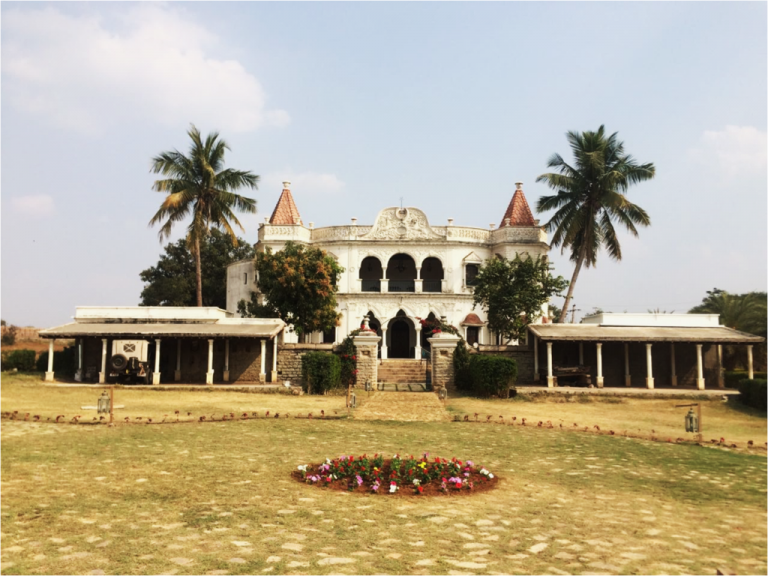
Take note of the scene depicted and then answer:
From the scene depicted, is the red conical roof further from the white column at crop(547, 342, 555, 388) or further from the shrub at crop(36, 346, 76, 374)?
the white column at crop(547, 342, 555, 388)

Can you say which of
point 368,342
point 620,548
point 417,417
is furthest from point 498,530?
point 368,342

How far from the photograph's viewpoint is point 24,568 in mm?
4238

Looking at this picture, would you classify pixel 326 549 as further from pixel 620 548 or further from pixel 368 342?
pixel 368 342

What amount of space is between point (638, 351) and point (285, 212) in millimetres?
21815

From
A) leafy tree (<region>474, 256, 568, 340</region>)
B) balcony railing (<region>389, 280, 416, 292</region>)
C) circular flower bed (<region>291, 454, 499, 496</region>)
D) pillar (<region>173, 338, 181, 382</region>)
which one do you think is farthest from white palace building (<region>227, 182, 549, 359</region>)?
circular flower bed (<region>291, 454, 499, 496</region>)

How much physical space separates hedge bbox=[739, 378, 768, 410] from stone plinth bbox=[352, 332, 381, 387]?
13.1m

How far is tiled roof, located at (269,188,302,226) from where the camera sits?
118 feet

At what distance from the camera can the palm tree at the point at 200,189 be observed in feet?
96.4

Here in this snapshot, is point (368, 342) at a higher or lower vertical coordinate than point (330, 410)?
higher

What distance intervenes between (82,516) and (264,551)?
7.03ft

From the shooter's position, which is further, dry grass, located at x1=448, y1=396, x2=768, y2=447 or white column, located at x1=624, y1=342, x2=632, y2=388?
white column, located at x1=624, y1=342, x2=632, y2=388

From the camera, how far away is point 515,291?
2581 cm

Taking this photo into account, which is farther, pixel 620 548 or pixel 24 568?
pixel 620 548

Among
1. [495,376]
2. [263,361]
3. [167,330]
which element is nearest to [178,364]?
[167,330]
